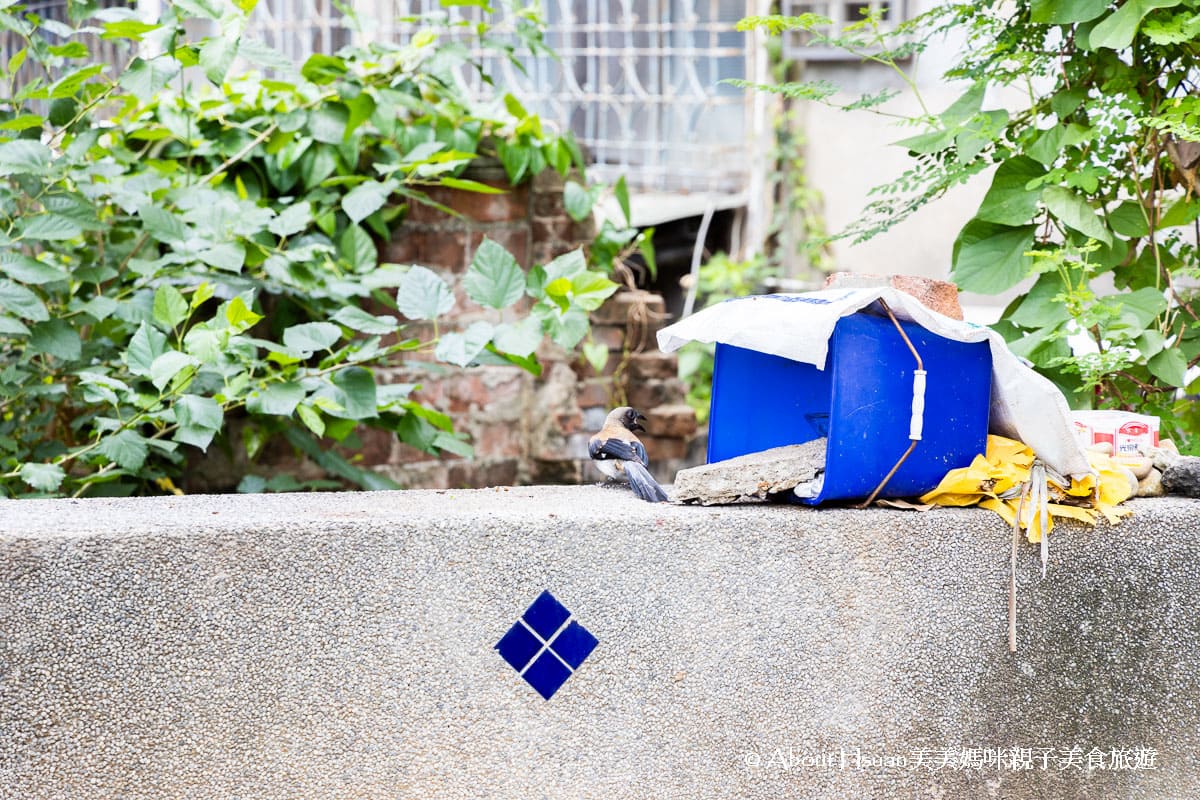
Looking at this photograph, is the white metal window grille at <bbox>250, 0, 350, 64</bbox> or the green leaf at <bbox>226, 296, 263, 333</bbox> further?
the white metal window grille at <bbox>250, 0, 350, 64</bbox>

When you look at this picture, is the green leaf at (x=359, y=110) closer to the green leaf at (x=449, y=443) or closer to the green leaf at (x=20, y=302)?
the green leaf at (x=449, y=443)

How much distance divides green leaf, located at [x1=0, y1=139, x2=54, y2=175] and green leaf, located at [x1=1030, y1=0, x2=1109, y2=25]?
6.77ft

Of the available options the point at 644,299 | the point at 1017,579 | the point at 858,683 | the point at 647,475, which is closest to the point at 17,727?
the point at 647,475

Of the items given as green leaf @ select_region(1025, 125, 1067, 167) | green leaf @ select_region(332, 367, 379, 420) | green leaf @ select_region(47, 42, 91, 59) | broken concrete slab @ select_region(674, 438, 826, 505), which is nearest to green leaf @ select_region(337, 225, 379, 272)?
green leaf @ select_region(332, 367, 379, 420)

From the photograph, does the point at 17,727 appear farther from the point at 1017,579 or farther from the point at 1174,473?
the point at 1174,473

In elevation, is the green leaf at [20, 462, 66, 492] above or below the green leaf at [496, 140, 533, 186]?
below

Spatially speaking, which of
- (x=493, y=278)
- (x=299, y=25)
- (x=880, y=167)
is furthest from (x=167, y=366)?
(x=880, y=167)

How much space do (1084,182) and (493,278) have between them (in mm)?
1218

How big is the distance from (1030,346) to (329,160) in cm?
190

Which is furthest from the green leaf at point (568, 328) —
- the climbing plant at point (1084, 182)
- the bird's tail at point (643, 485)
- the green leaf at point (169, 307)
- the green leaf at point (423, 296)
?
the green leaf at point (169, 307)

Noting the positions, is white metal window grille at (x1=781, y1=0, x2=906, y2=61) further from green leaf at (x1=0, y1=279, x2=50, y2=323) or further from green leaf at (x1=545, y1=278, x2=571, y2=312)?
green leaf at (x1=0, y1=279, x2=50, y2=323)

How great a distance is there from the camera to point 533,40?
3045 mm

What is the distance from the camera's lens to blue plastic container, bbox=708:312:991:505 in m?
1.67

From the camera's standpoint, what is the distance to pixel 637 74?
5.21m
